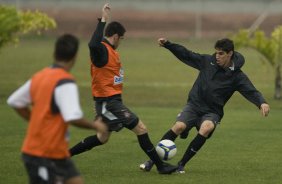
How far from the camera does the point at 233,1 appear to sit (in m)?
63.3

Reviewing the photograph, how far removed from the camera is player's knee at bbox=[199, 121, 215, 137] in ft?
38.8

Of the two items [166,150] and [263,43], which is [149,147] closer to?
[166,150]

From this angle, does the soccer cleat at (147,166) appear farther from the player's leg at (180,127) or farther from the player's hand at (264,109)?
the player's hand at (264,109)

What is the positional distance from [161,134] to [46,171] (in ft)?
30.2

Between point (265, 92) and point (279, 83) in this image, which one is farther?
point (265, 92)

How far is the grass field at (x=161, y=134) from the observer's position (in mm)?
11648

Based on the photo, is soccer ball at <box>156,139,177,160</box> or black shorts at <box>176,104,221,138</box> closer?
soccer ball at <box>156,139,177,160</box>

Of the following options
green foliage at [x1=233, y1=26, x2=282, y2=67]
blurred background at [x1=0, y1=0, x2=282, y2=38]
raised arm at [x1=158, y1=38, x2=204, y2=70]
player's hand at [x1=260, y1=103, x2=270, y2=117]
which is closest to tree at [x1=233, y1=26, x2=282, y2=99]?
green foliage at [x1=233, y1=26, x2=282, y2=67]

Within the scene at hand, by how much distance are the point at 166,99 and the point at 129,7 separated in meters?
38.6

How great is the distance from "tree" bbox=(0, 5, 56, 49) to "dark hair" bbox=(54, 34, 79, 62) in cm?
1709

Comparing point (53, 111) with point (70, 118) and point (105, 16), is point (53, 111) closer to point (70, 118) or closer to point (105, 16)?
point (70, 118)

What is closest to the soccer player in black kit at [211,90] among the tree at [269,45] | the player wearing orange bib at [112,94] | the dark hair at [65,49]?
the player wearing orange bib at [112,94]

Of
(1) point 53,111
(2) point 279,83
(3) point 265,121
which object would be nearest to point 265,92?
(2) point 279,83

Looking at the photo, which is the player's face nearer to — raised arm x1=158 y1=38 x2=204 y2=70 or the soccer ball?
raised arm x1=158 y1=38 x2=204 y2=70
